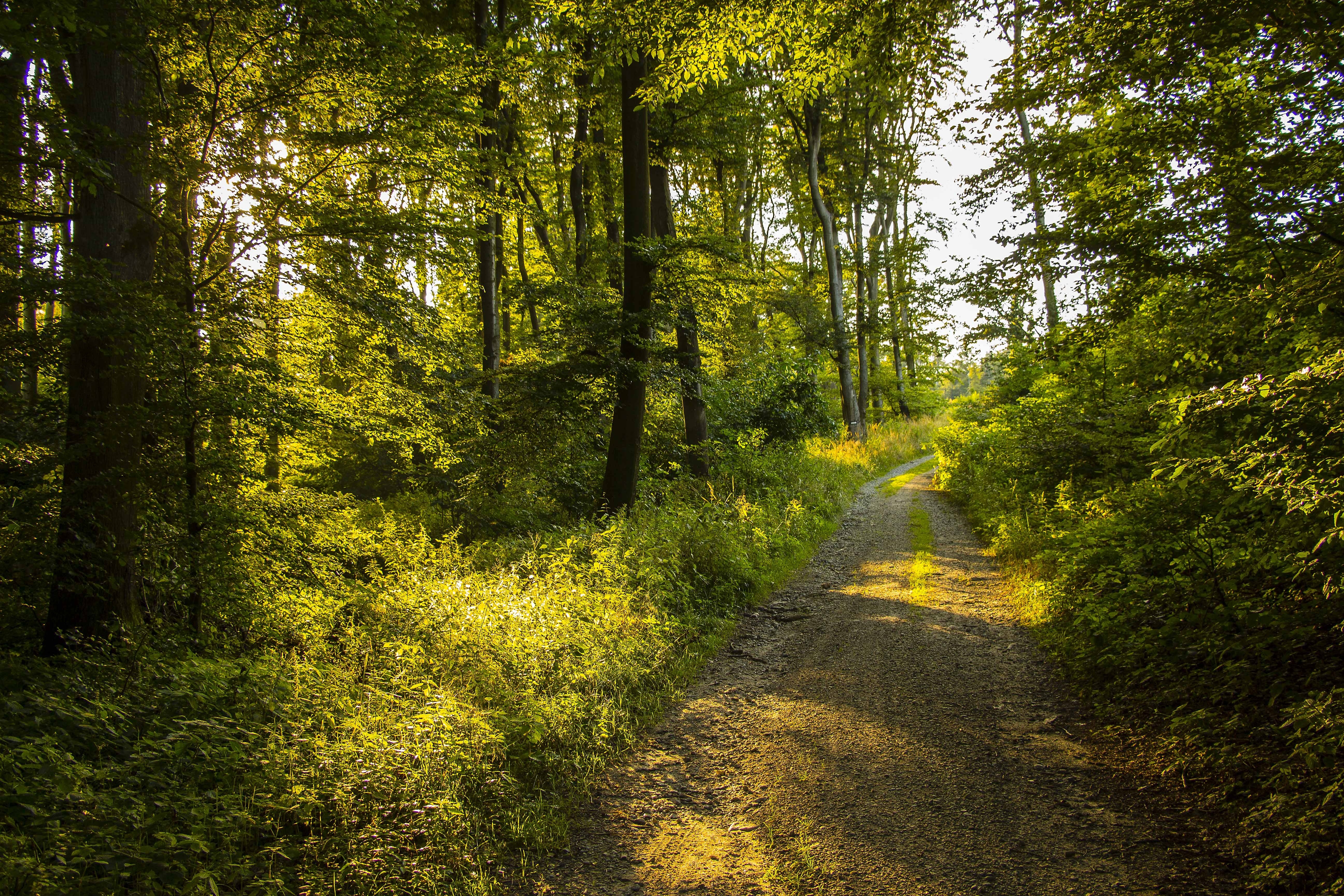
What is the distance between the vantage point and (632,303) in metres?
10.2

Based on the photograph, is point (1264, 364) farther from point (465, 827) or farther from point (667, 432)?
point (667, 432)

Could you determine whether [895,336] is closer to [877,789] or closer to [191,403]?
[877,789]

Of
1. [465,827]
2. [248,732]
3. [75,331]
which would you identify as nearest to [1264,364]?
[465,827]

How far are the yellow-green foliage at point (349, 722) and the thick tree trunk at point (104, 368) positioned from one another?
530 millimetres

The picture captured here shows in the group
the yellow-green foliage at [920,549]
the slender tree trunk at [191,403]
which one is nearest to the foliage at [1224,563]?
the yellow-green foliage at [920,549]

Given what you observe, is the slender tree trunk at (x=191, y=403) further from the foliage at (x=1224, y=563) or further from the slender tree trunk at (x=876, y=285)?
the slender tree trunk at (x=876, y=285)

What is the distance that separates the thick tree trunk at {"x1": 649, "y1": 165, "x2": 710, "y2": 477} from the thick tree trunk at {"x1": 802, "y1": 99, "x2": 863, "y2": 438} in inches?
343

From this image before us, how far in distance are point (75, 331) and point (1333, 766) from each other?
817 centimetres

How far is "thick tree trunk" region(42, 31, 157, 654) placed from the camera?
4648 millimetres

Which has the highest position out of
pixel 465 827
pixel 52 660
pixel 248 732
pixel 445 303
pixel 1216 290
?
pixel 445 303

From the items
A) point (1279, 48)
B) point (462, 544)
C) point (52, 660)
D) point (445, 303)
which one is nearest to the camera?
point (1279, 48)

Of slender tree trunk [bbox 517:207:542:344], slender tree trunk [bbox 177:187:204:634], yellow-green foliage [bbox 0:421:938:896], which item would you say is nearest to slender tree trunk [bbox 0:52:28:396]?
slender tree trunk [bbox 177:187:204:634]

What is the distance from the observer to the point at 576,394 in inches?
396

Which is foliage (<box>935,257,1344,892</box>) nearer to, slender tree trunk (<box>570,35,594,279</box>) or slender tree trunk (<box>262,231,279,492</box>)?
slender tree trunk (<box>262,231,279,492</box>)
